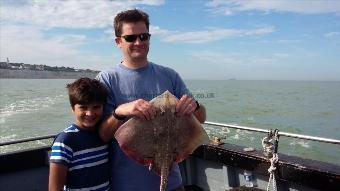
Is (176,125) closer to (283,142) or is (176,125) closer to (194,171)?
(194,171)

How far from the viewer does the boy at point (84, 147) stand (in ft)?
9.57

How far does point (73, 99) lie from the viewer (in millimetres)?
3049

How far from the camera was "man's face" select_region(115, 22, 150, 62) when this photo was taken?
295 cm

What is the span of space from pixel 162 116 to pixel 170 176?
659 millimetres

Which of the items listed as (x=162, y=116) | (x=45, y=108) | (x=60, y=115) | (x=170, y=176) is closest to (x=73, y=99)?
(x=162, y=116)

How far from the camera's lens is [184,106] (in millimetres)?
2662

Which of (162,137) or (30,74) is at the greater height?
(162,137)

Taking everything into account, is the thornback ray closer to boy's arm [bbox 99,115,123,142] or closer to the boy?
boy's arm [bbox 99,115,123,142]

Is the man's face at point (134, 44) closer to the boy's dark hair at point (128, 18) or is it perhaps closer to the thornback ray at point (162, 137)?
the boy's dark hair at point (128, 18)

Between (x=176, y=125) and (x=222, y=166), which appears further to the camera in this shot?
(x=222, y=166)

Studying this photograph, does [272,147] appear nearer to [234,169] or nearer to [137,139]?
[234,169]

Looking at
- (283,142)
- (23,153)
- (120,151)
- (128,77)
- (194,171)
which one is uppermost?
(128,77)

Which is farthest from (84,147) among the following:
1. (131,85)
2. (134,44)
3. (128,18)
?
(128,18)

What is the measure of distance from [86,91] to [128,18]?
69 centimetres
